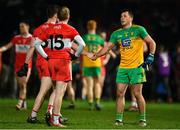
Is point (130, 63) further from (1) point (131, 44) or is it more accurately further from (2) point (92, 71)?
(2) point (92, 71)

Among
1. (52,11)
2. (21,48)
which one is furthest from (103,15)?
(52,11)

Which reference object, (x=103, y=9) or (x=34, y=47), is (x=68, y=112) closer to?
(x=34, y=47)

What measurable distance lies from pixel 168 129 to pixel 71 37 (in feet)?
8.70

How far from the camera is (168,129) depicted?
13898 mm

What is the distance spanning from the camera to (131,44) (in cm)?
1482

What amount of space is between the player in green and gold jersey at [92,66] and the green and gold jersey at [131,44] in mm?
5791

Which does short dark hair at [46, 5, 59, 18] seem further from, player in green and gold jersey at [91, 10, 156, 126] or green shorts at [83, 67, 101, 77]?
green shorts at [83, 67, 101, 77]

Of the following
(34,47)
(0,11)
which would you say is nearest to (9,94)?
(0,11)

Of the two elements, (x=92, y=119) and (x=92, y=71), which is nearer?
(x=92, y=119)

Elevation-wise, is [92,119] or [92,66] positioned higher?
[92,66]

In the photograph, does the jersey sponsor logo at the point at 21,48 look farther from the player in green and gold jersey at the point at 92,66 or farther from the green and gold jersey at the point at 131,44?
the green and gold jersey at the point at 131,44

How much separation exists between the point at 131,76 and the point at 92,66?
6.25 meters

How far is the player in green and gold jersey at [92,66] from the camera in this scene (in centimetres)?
2077

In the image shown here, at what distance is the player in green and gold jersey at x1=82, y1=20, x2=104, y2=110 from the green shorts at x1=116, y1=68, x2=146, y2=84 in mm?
5755
